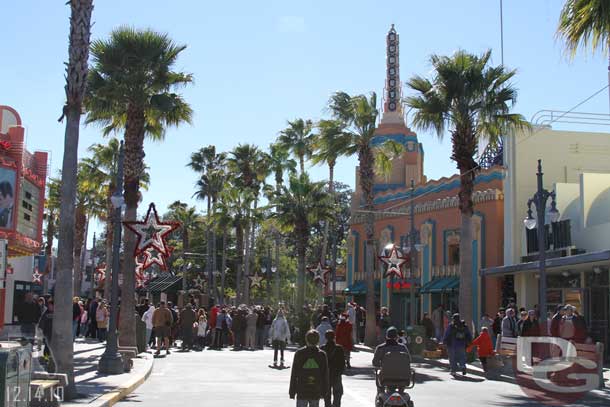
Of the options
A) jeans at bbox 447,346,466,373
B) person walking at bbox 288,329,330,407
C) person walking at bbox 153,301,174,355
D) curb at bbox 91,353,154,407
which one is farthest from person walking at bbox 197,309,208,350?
person walking at bbox 288,329,330,407

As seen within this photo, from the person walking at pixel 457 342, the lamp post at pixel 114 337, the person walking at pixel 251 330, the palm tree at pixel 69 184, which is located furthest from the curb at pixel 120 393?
the person walking at pixel 251 330

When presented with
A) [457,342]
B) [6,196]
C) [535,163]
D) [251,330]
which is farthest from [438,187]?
[6,196]

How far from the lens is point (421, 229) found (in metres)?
40.4

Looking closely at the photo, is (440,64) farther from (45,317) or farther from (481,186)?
(45,317)

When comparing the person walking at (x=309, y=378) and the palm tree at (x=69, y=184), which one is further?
the palm tree at (x=69, y=184)

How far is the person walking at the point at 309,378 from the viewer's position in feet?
31.3

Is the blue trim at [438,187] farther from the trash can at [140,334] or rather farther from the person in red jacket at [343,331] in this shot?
the trash can at [140,334]

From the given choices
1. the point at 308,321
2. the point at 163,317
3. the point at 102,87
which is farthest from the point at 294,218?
the point at 102,87

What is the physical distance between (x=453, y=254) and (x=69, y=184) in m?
26.8

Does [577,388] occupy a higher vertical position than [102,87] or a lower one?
lower

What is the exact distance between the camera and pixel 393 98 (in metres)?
50.8

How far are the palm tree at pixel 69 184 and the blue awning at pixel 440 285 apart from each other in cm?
2458

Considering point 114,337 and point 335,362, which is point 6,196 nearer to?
point 114,337

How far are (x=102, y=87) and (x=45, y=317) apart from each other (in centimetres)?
770
